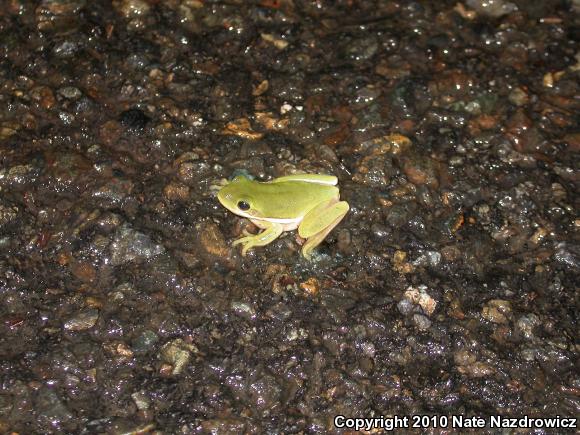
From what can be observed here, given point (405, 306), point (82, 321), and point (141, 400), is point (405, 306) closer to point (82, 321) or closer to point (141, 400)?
point (141, 400)

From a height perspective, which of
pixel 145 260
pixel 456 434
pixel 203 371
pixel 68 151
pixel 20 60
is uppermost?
pixel 20 60

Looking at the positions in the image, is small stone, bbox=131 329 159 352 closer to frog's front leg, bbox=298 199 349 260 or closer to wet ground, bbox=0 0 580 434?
wet ground, bbox=0 0 580 434

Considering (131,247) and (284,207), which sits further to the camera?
(284,207)

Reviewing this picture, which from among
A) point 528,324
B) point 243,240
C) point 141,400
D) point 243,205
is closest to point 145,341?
point 141,400

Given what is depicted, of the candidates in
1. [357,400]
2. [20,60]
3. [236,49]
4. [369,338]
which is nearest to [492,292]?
[369,338]

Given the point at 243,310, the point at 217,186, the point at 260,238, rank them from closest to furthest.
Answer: the point at 243,310 < the point at 260,238 < the point at 217,186

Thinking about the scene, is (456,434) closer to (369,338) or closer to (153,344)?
(369,338)

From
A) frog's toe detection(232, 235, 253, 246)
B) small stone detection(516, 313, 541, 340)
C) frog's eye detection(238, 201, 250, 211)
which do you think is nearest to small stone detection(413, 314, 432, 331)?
small stone detection(516, 313, 541, 340)
